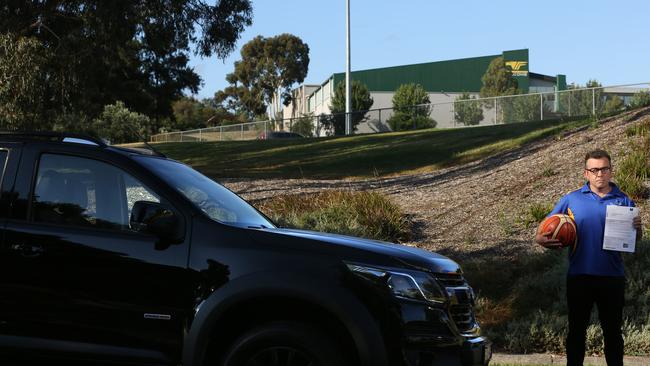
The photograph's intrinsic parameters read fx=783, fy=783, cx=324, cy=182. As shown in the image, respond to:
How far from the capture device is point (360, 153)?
22.8 metres

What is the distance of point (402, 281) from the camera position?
164 inches

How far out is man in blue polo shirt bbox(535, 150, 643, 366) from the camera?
17.6 feet

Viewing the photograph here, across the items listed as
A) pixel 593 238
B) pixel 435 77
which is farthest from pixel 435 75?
pixel 593 238

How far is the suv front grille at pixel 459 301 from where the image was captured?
171 inches

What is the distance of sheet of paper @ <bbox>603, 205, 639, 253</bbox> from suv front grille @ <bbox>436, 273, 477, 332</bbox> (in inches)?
52.2

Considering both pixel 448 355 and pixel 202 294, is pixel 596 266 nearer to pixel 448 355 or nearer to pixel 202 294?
pixel 448 355

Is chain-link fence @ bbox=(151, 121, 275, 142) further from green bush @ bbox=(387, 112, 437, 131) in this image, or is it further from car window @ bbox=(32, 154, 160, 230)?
car window @ bbox=(32, 154, 160, 230)

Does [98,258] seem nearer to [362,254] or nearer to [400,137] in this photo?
[362,254]

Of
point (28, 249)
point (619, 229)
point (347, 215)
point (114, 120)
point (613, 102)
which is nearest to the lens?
point (28, 249)

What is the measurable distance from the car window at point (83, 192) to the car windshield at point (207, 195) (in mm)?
185

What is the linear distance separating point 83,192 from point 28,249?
44 cm

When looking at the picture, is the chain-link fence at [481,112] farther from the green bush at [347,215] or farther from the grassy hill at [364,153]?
the green bush at [347,215]

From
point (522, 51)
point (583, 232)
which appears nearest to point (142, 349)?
point (583, 232)

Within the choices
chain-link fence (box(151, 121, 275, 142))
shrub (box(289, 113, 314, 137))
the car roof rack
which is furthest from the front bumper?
chain-link fence (box(151, 121, 275, 142))
